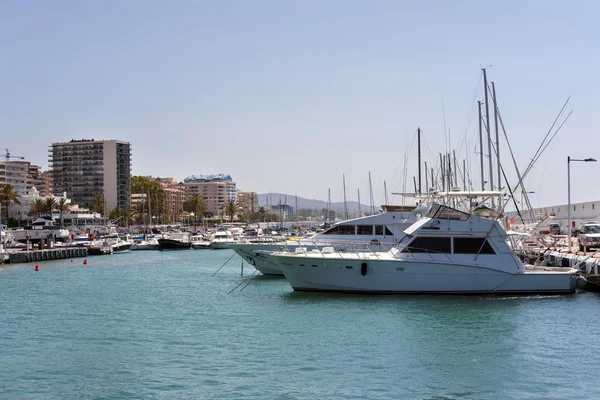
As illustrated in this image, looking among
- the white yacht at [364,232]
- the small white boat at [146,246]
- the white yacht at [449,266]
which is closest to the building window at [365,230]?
the white yacht at [364,232]

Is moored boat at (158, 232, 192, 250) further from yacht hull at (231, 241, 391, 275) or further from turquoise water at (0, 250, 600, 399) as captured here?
turquoise water at (0, 250, 600, 399)

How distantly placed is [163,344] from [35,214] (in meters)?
124


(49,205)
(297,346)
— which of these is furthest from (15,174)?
(297,346)

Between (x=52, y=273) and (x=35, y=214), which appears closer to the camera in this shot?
(x=52, y=273)

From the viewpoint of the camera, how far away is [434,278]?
3419 centimetres

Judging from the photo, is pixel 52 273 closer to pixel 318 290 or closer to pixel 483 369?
pixel 318 290

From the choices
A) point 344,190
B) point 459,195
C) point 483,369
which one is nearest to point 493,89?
point 459,195

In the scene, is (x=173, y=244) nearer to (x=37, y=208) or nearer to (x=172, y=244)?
(x=172, y=244)

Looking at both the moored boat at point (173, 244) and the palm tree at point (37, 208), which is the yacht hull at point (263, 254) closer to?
the moored boat at point (173, 244)

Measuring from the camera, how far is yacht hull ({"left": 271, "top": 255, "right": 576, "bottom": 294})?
34219 mm

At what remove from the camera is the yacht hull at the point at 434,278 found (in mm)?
34219

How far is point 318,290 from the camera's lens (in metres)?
35.7

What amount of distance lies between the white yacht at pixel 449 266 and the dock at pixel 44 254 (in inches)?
1936

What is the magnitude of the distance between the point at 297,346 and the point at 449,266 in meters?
12.0
